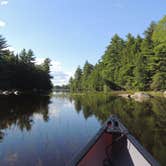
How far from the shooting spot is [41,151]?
620cm

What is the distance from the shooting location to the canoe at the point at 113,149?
364 cm

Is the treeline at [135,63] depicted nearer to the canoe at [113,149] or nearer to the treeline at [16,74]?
the treeline at [16,74]

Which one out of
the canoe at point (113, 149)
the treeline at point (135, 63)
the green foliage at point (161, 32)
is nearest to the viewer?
the canoe at point (113, 149)

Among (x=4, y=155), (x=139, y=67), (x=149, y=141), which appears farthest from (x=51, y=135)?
(x=139, y=67)

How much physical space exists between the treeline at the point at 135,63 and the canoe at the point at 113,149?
3278 cm

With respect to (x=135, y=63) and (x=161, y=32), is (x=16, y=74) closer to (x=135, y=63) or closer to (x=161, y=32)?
(x=135, y=63)

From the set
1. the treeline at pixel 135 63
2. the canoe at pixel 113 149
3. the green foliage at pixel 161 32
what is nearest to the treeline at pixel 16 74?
the treeline at pixel 135 63

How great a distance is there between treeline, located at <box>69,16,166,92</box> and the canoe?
32.8 metres

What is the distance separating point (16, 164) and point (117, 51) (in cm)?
5414

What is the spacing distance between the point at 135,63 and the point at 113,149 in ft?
129

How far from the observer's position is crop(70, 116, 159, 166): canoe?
12.0ft

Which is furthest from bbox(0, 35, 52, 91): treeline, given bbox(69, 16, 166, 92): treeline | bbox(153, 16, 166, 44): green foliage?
bbox(153, 16, 166, 44): green foliage

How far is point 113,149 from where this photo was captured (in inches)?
195

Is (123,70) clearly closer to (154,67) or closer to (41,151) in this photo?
(154,67)
